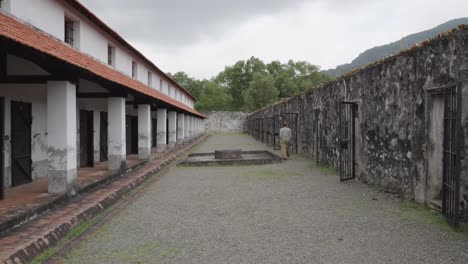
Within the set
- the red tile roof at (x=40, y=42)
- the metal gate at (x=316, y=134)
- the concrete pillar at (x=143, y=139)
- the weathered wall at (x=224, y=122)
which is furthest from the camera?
the weathered wall at (x=224, y=122)

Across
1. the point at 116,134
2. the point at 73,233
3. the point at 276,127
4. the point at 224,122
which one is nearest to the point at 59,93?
the point at 73,233

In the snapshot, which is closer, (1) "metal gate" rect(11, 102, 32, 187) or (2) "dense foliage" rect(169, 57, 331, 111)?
(1) "metal gate" rect(11, 102, 32, 187)

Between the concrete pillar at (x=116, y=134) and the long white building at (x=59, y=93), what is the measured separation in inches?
1.0

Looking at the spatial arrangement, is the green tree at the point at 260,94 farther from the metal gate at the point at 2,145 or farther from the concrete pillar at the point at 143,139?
the metal gate at the point at 2,145

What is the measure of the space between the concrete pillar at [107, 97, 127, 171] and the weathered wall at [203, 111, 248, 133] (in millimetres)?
45469

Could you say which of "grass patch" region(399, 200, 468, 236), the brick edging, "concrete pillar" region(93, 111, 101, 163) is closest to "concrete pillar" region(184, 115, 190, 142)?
"concrete pillar" region(93, 111, 101, 163)

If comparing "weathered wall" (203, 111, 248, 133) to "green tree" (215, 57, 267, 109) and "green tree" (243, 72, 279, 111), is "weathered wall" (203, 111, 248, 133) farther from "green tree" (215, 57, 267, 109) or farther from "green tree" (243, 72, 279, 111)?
"green tree" (215, 57, 267, 109)

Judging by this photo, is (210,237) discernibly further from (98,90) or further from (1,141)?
(98,90)

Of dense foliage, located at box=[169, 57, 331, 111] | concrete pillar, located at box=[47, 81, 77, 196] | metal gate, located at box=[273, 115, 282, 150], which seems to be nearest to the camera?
concrete pillar, located at box=[47, 81, 77, 196]

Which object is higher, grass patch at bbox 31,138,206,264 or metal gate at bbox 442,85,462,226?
metal gate at bbox 442,85,462,226

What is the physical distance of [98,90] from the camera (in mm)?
10820

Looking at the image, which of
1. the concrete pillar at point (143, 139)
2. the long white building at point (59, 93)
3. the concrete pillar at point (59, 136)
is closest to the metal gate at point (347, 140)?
the long white building at point (59, 93)

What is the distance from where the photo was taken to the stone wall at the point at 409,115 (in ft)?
18.4

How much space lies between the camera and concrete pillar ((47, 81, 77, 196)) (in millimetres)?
6754
